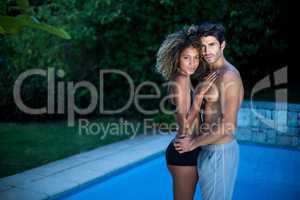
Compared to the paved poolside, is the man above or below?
above

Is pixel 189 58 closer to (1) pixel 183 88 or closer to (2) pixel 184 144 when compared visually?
(1) pixel 183 88

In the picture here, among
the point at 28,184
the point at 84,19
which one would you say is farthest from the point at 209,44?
the point at 84,19

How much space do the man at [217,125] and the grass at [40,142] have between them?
388cm

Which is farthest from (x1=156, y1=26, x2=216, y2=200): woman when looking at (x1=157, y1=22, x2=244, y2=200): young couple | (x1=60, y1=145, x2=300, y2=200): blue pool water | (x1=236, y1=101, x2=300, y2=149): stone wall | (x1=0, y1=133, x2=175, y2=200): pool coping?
(x1=236, y1=101, x2=300, y2=149): stone wall

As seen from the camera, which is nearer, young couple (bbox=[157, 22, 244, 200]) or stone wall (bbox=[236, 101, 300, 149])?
young couple (bbox=[157, 22, 244, 200])

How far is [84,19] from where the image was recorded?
8.86 metres

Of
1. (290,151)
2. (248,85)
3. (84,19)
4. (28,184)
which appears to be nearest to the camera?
(28,184)

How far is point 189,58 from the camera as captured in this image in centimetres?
260

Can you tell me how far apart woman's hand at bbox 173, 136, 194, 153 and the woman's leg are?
0.15 metres

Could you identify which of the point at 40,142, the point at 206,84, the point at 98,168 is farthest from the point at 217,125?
the point at 40,142

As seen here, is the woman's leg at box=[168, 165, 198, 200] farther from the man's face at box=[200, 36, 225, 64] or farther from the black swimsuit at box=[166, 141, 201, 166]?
the man's face at box=[200, 36, 225, 64]

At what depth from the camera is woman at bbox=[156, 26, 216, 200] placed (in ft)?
8.54

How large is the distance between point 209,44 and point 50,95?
7.21 meters

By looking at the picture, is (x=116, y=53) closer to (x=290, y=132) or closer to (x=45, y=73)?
(x=45, y=73)
